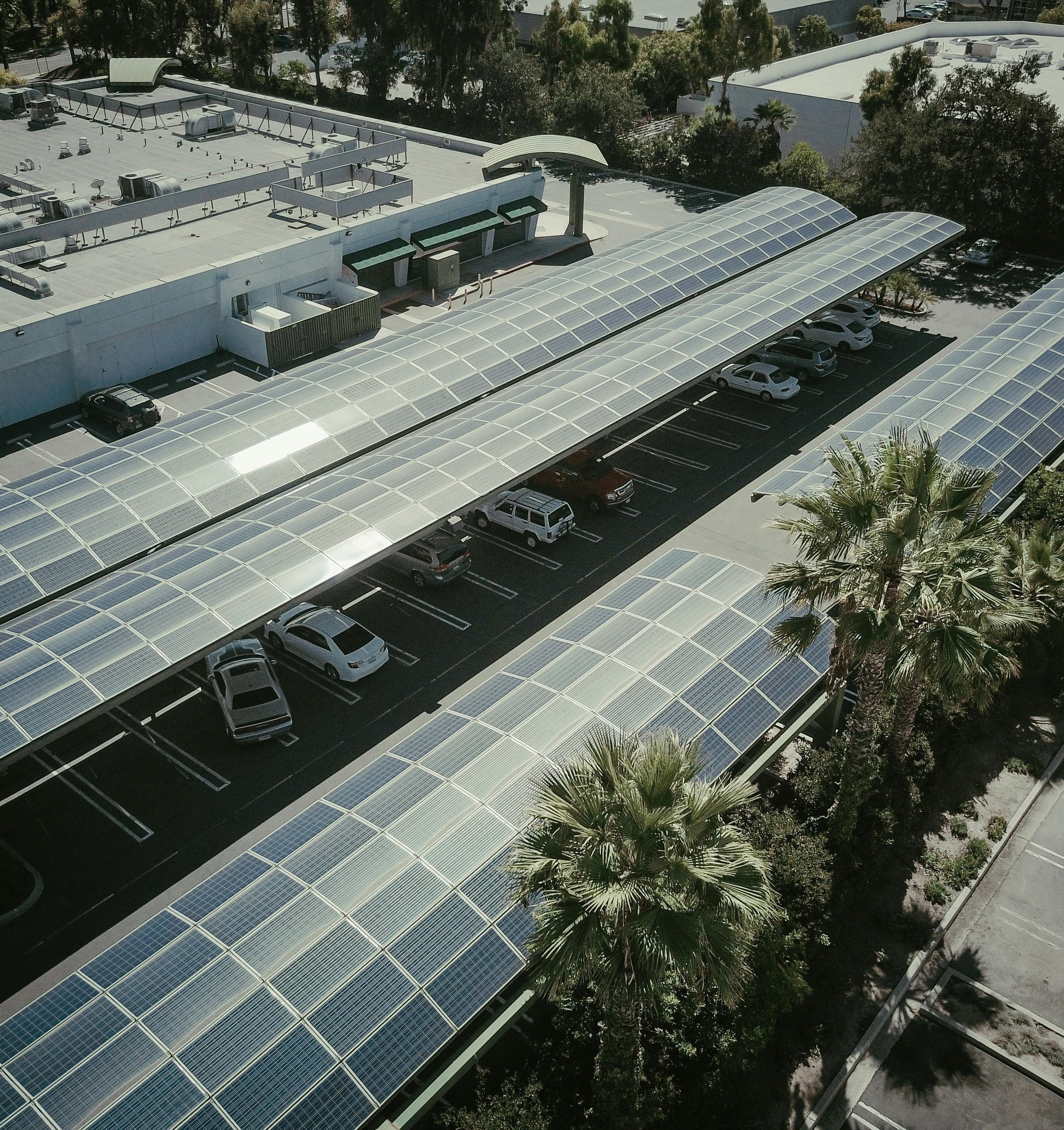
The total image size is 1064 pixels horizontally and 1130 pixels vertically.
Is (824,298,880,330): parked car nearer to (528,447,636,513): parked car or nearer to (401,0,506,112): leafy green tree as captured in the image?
(528,447,636,513): parked car

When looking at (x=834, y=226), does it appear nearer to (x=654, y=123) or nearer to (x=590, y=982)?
(x=654, y=123)

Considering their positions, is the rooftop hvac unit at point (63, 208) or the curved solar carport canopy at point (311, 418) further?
the rooftop hvac unit at point (63, 208)

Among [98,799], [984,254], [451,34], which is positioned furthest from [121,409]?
[451,34]

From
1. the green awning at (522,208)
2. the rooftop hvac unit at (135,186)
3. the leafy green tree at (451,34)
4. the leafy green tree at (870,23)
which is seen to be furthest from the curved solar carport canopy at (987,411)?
the leafy green tree at (870,23)

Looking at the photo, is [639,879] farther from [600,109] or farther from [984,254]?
[600,109]

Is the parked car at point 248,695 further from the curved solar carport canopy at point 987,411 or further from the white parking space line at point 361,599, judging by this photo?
the curved solar carport canopy at point 987,411
